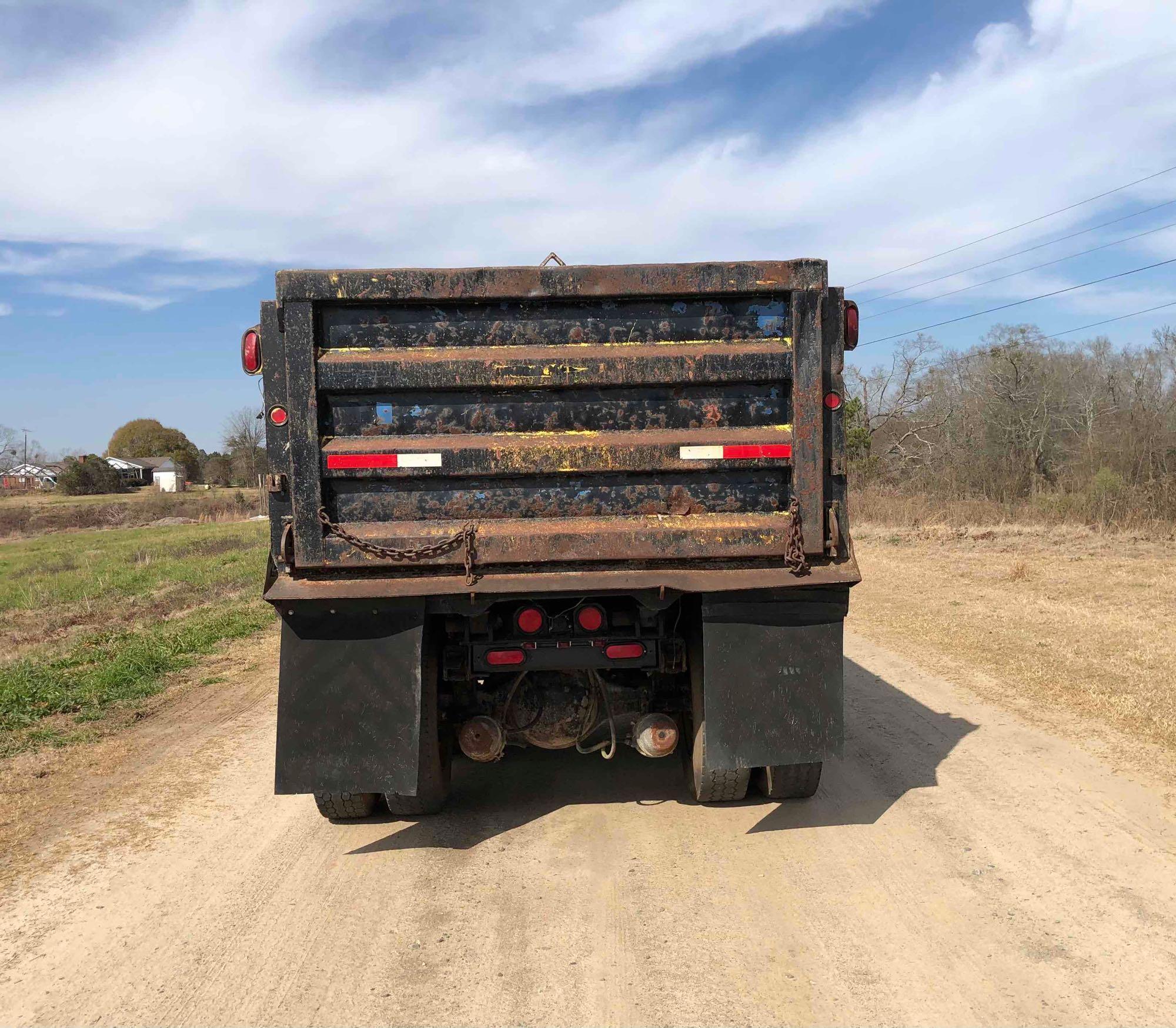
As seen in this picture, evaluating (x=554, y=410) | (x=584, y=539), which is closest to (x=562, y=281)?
(x=554, y=410)

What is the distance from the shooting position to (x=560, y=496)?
14.6 feet

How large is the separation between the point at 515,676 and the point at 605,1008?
204 centimetres

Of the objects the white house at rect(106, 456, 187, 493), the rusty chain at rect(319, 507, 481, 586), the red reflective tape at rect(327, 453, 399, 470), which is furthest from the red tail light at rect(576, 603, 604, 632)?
the white house at rect(106, 456, 187, 493)

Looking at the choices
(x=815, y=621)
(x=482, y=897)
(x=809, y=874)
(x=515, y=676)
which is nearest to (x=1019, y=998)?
(x=809, y=874)

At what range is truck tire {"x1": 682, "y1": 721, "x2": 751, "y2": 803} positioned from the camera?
15.8ft

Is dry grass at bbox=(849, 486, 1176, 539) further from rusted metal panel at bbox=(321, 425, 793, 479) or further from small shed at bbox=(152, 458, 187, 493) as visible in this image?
small shed at bbox=(152, 458, 187, 493)

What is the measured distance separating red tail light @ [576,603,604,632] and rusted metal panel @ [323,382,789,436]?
0.90 metres

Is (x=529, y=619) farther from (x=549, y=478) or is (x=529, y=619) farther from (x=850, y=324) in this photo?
(x=850, y=324)

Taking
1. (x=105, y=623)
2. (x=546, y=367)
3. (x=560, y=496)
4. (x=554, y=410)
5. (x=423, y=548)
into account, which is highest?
(x=546, y=367)

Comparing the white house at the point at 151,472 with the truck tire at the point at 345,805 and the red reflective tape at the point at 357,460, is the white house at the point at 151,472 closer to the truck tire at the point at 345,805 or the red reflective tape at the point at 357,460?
the truck tire at the point at 345,805

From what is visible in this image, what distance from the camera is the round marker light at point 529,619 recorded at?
183 inches

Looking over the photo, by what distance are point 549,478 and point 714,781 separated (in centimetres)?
187

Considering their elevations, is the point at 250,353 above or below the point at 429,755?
above

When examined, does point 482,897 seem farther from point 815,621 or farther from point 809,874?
point 815,621
